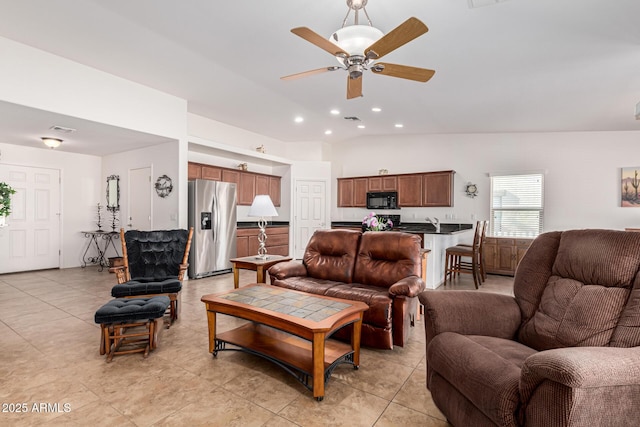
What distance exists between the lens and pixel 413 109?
5.35 m

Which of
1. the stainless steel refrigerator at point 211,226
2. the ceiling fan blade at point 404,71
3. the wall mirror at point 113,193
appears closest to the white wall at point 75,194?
the wall mirror at point 113,193

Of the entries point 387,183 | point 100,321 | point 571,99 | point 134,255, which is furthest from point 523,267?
point 387,183

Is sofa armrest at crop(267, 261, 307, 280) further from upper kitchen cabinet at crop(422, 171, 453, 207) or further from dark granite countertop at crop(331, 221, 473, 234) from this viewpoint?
upper kitchen cabinet at crop(422, 171, 453, 207)

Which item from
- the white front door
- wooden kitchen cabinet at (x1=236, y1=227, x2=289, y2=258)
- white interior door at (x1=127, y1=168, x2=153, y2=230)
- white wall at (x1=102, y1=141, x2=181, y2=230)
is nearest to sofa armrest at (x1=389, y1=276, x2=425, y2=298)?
white wall at (x1=102, y1=141, x2=181, y2=230)

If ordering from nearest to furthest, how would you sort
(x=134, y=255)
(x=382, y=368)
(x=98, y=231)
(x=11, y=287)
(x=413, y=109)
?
(x=382, y=368) → (x=134, y=255) → (x=11, y=287) → (x=413, y=109) → (x=98, y=231)

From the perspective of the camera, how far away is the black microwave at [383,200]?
7.55 m

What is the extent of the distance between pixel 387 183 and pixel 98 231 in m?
6.32

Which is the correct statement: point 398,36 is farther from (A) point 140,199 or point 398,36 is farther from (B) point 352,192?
(B) point 352,192

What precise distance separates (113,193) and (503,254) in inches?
312

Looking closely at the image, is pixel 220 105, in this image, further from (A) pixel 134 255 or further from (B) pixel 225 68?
(A) pixel 134 255

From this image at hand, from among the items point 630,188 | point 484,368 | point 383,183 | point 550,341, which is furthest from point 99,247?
point 630,188

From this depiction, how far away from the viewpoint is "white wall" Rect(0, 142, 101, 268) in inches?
257

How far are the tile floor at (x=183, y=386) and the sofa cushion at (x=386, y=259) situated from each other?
2.04 ft

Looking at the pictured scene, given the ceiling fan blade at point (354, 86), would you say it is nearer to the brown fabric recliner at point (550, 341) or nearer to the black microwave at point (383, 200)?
the brown fabric recliner at point (550, 341)
